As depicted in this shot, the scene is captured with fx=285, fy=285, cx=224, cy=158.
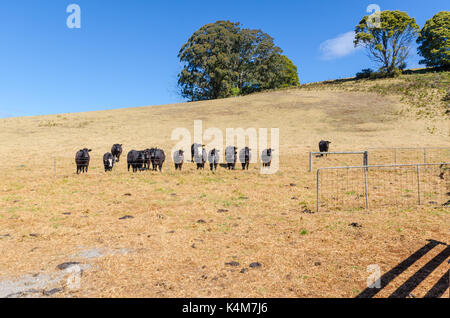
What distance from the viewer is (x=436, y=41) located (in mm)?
58562

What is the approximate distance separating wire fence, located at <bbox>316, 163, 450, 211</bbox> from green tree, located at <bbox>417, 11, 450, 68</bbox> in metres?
57.0

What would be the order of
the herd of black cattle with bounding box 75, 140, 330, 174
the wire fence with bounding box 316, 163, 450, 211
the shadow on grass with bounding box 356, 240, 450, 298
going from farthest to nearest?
the herd of black cattle with bounding box 75, 140, 330, 174 → the wire fence with bounding box 316, 163, 450, 211 → the shadow on grass with bounding box 356, 240, 450, 298

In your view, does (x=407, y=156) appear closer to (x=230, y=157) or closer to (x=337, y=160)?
(x=337, y=160)

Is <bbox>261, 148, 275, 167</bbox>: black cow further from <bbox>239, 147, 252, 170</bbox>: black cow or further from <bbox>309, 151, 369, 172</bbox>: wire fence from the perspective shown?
<bbox>309, 151, 369, 172</bbox>: wire fence

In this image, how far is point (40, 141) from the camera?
31.5 metres

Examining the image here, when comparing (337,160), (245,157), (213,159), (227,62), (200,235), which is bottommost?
(200,235)

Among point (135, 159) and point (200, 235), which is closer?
point (200, 235)

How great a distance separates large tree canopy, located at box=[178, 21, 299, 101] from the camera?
62.4 meters

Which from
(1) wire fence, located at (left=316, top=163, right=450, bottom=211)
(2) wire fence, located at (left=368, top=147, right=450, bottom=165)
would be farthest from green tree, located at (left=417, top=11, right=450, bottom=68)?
(1) wire fence, located at (left=316, top=163, right=450, bottom=211)

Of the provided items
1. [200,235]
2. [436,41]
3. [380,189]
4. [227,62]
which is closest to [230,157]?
[380,189]

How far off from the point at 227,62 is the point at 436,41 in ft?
142
